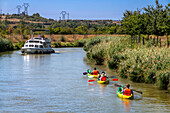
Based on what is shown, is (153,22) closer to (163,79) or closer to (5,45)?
(163,79)

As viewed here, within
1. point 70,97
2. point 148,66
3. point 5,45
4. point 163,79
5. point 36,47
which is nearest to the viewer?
point 70,97

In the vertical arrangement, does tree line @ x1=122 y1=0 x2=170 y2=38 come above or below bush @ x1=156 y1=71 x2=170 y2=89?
above

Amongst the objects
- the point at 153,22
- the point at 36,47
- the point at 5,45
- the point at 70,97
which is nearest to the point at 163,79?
the point at 70,97

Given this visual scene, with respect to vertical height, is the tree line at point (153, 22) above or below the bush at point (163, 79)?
above

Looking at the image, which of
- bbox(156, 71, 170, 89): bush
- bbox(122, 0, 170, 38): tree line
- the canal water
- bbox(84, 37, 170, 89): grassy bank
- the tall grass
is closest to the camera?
the canal water

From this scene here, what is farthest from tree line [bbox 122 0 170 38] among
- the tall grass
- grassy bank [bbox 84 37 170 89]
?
the tall grass

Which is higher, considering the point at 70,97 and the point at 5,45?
the point at 5,45

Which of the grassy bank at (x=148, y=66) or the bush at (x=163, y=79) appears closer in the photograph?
the bush at (x=163, y=79)

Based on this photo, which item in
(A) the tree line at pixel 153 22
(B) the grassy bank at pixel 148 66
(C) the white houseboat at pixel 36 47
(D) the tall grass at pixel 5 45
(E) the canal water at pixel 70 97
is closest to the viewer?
(E) the canal water at pixel 70 97

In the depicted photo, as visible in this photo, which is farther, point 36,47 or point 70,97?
point 36,47

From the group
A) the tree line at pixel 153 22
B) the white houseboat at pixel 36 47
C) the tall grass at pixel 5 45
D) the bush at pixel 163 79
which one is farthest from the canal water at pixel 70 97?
the tall grass at pixel 5 45

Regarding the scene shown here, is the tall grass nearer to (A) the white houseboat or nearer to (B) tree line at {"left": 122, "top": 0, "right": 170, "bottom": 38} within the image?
(A) the white houseboat

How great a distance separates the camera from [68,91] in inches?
1112

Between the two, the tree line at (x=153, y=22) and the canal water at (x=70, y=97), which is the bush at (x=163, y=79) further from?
the tree line at (x=153, y=22)
